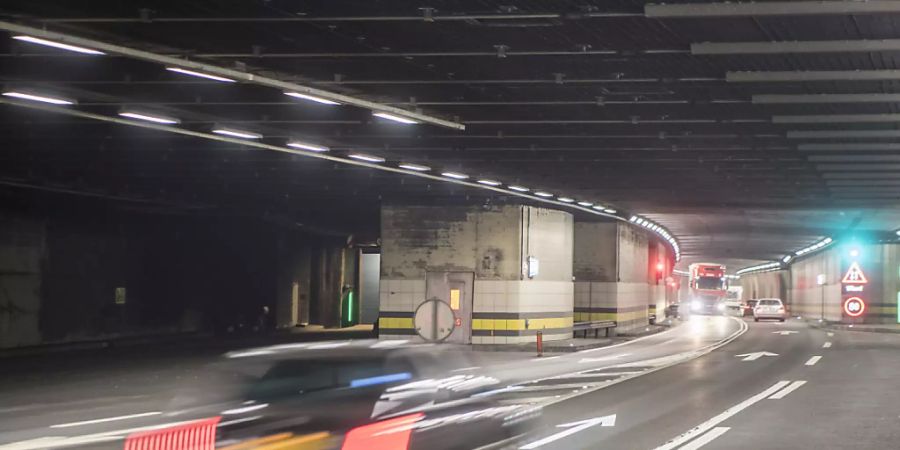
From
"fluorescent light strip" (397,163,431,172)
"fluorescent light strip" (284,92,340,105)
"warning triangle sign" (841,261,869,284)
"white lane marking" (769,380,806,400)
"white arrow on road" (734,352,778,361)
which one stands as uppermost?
"fluorescent light strip" (284,92,340,105)

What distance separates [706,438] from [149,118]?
11510mm

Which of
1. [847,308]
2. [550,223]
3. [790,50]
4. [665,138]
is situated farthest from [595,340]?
[790,50]

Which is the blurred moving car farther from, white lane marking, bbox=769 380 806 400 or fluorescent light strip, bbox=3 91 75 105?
white lane marking, bbox=769 380 806 400

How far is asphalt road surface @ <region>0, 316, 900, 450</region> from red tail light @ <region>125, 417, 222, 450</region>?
3.40 metres

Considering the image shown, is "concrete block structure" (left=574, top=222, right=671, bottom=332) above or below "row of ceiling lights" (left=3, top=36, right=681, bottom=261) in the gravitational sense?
below

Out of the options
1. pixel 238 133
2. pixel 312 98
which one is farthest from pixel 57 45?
pixel 238 133

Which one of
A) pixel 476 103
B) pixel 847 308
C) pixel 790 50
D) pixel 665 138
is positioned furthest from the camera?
pixel 847 308

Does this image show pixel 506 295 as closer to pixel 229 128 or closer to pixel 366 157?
pixel 366 157

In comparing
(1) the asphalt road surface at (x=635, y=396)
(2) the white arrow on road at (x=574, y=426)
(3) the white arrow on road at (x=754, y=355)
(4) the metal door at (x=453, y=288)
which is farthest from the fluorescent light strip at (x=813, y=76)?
(4) the metal door at (x=453, y=288)

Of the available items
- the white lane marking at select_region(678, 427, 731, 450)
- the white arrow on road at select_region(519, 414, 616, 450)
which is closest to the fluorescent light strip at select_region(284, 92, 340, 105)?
the white arrow on road at select_region(519, 414, 616, 450)

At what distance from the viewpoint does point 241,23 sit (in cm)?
1132

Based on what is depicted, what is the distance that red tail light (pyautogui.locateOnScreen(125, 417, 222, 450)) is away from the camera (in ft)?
23.1

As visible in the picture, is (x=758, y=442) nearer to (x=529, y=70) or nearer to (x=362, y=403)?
(x=529, y=70)

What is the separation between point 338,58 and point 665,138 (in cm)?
869
